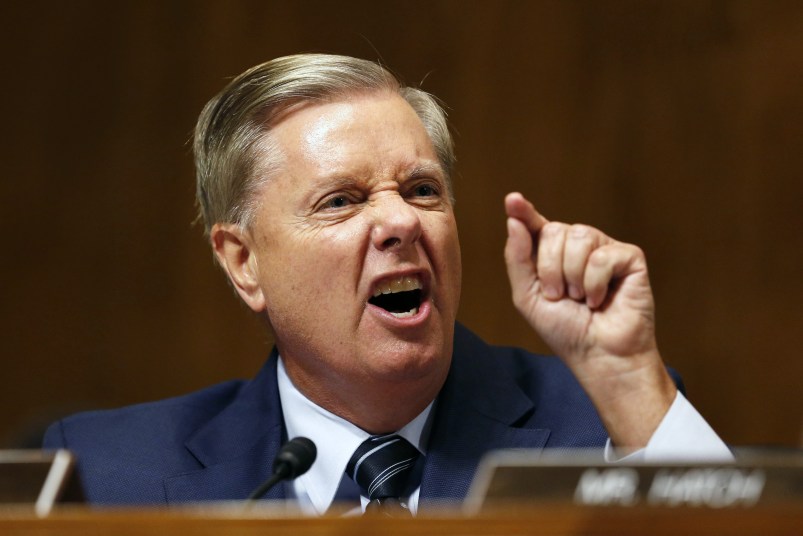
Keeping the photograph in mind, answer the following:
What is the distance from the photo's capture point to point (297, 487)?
2.06 meters

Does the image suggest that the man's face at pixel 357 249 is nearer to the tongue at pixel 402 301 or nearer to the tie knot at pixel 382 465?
the tongue at pixel 402 301

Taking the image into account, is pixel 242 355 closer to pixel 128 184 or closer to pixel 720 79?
pixel 128 184

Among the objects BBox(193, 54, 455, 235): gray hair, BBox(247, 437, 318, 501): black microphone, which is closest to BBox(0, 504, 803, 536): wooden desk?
BBox(247, 437, 318, 501): black microphone

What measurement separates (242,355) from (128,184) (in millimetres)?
701

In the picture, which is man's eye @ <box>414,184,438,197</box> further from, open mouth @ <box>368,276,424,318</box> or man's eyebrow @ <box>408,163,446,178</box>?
open mouth @ <box>368,276,424,318</box>

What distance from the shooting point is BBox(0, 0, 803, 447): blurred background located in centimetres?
349

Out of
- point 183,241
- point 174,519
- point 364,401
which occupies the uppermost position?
point 174,519

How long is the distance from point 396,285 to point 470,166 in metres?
1.75

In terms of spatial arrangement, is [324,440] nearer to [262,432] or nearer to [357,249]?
[262,432]

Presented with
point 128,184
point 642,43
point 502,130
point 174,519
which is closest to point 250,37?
point 128,184

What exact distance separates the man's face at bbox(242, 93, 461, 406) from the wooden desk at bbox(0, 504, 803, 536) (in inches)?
34.1

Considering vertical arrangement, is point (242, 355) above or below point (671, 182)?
below

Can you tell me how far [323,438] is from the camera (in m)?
2.12

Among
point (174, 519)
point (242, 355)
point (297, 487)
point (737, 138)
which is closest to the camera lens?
point (174, 519)
